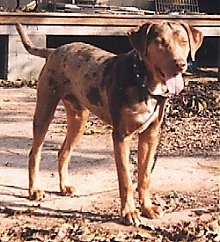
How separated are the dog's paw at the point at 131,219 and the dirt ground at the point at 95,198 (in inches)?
1.6

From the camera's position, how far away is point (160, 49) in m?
5.37

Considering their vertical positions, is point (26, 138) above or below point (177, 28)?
below

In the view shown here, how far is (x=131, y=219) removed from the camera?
221 inches

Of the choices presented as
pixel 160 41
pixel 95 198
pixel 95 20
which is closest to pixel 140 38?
pixel 160 41

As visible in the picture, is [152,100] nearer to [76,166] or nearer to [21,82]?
[76,166]

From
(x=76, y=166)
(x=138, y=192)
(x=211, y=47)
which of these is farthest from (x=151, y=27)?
(x=211, y=47)

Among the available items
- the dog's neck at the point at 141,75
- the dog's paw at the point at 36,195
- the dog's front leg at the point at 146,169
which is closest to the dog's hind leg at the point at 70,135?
the dog's paw at the point at 36,195

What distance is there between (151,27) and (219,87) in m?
6.63

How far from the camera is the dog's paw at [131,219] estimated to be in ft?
18.4

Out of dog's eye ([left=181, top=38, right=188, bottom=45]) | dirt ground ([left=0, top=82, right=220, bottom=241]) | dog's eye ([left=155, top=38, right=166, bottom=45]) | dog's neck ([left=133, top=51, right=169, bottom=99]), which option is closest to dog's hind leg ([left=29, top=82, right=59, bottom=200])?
dirt ground ([left=0, top=82, right=220, bottom=241])

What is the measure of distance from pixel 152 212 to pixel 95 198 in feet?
2.14

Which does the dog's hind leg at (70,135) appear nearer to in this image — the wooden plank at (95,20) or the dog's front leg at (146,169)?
the dog's front leg at (146,169)

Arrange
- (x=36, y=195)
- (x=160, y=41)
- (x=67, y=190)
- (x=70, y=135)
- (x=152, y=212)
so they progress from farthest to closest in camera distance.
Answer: (x=70, y=135) < (x=67, y=190) < (x=36, y=195) < (x=152, y=212) < (x=160, y=41)

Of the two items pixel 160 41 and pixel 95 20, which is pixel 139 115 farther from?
pixel 95 20
